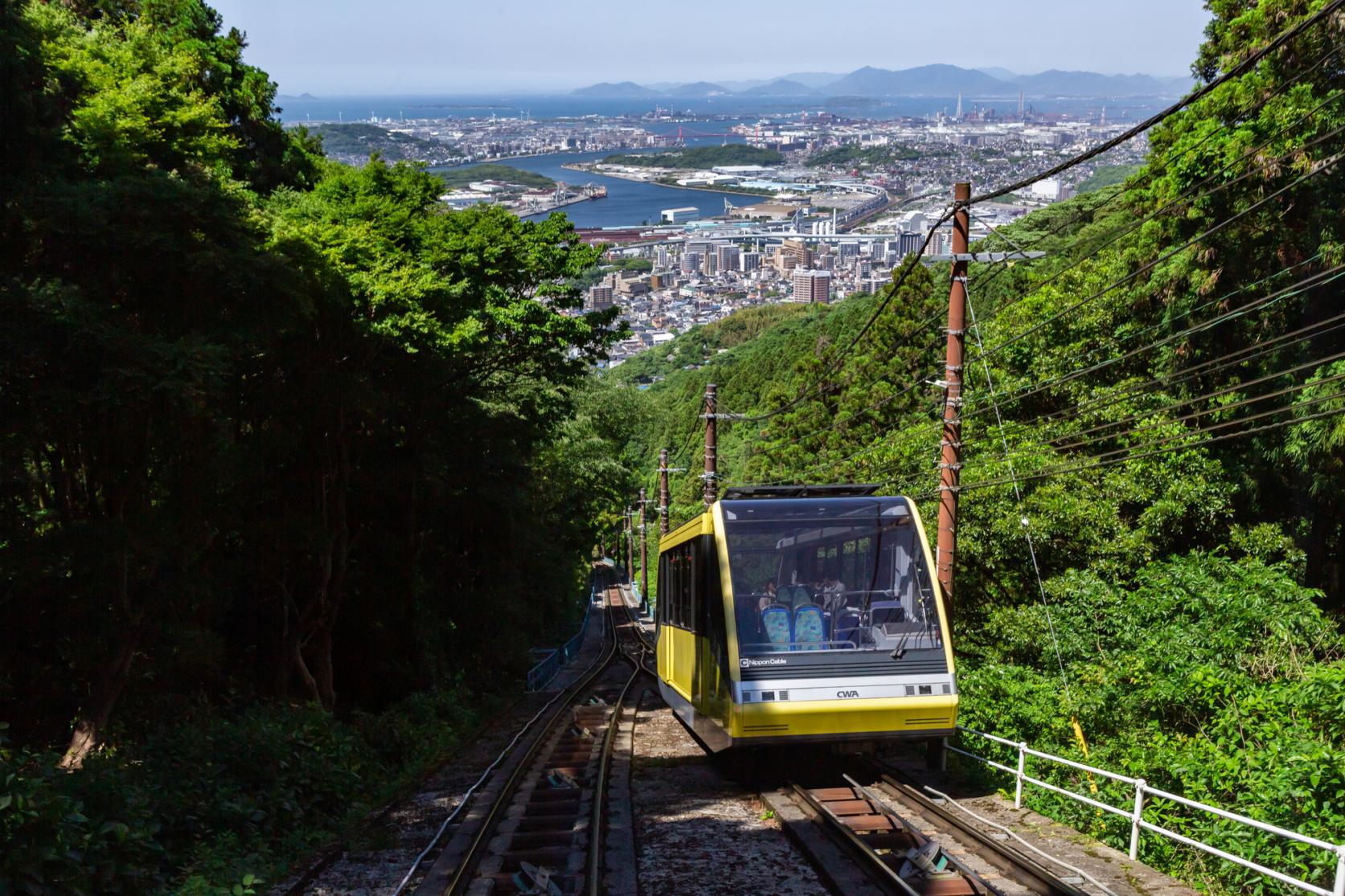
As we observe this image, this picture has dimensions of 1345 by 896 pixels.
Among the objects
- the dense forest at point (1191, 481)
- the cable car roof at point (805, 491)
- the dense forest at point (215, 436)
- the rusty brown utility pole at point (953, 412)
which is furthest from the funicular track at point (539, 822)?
the rusty brown utility pole at point (953, 412)

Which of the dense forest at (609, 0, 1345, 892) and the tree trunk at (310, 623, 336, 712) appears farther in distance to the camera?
the tree trunk at (310, 623, 336, 712)

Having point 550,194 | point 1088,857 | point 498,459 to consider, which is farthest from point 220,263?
point 550,194

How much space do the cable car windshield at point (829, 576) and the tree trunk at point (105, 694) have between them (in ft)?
24.7

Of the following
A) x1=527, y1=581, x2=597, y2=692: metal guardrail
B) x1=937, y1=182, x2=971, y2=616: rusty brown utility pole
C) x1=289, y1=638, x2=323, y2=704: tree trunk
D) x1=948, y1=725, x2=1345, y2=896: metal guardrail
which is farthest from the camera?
x1=527, y1=581, x2=597, y2=692: metal guardrail

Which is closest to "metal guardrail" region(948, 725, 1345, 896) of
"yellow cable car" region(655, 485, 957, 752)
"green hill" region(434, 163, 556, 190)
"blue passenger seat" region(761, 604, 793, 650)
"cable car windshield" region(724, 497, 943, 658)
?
"yellow cable car" region(655, 485, 957, 752)

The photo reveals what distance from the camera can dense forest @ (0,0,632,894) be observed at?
10656 mm

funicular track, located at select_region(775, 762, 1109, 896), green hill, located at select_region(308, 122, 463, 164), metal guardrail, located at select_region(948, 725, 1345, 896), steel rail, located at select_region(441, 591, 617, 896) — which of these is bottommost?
steel rail, located at select_region(441, 591, 617, 896)

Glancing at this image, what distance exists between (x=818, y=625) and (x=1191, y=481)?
37.6ft

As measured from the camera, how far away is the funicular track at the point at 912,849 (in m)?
7.53

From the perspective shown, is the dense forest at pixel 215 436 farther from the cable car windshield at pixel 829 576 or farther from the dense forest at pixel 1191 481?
the dense forest at pixel 1191 481

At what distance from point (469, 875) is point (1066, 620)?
1005 cm

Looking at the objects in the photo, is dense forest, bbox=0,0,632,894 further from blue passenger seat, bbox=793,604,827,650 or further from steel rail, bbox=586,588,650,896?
blue passenger seat, bbox=793,604,827,650

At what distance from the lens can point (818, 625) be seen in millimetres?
10977

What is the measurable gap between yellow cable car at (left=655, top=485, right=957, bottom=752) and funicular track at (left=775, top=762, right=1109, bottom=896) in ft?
2.20
